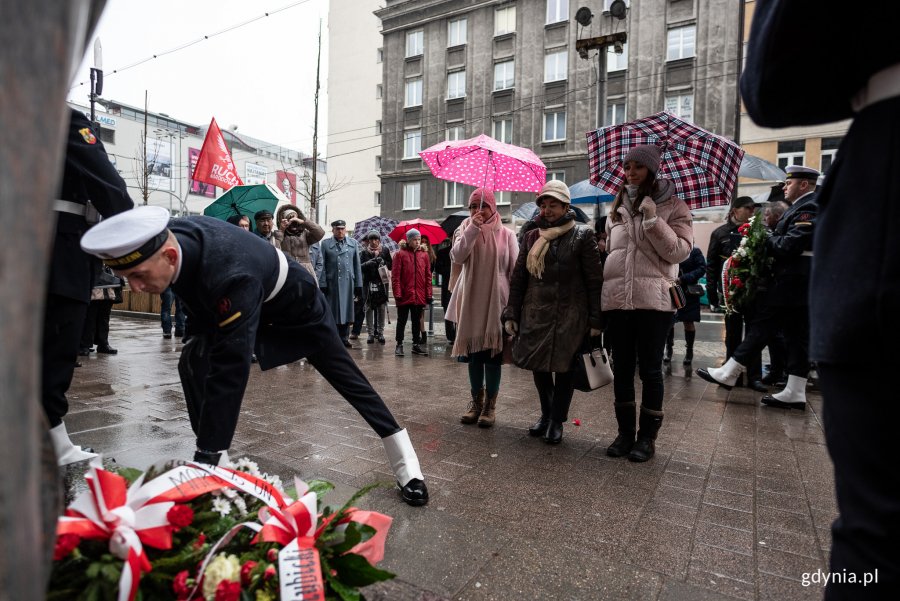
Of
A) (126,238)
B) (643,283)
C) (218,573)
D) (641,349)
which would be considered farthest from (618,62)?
(218,573)

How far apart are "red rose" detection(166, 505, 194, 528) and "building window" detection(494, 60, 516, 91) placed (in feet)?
101

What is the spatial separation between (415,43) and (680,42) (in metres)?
14.6

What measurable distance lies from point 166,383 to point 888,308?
6516 mm

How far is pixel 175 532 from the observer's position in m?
1.63

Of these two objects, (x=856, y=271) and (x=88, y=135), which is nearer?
(x=856, y=271)

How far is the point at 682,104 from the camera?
84.3 feet

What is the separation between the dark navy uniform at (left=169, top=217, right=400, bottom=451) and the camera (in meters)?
2.21

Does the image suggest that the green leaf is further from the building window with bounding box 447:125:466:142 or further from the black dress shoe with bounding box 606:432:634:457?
the building window with bounding box 447:125:466:142

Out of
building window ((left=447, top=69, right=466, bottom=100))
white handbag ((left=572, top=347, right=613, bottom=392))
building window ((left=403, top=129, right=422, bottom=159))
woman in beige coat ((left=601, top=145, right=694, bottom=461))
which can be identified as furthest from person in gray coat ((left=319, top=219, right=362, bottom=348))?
building window ((left=403, top=129, right=422, bottom=159))

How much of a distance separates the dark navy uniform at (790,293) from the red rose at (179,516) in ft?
17.7

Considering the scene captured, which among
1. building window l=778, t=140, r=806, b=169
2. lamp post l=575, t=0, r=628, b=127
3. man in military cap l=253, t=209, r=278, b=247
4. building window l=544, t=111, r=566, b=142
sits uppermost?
building window l=544, t=111, r=566, b=142

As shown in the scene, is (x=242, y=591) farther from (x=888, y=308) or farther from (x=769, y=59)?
(x=769, y=59)

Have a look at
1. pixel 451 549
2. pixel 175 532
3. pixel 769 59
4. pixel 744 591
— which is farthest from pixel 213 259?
pixel 744 591

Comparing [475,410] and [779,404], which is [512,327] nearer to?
[475,410]
